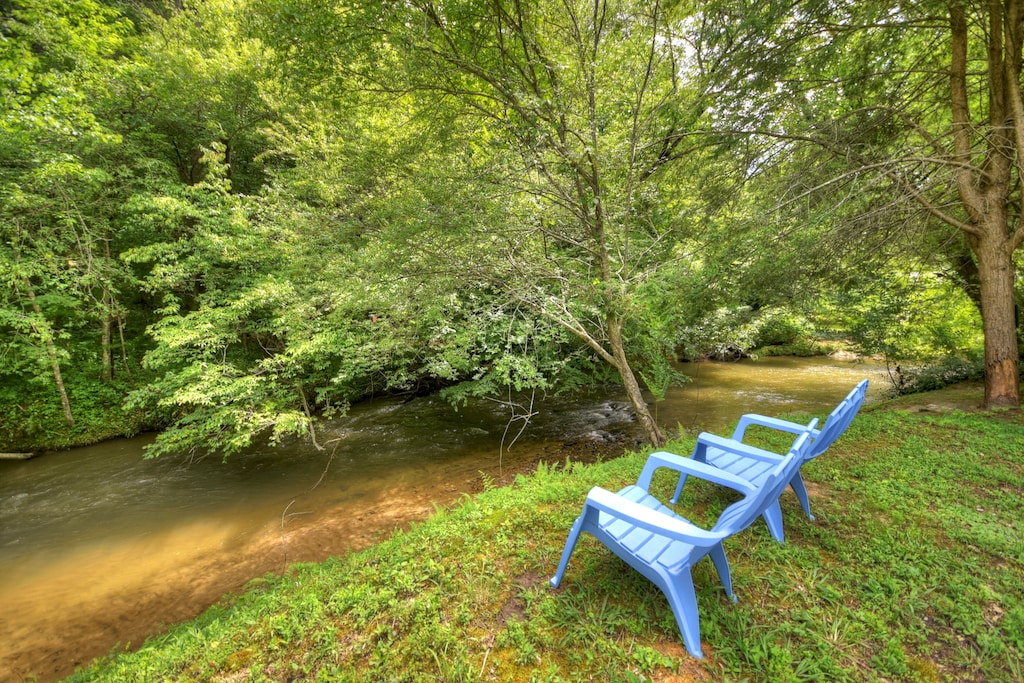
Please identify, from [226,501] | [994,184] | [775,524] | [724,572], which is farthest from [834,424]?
[226,501]

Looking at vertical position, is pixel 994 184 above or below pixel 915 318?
above

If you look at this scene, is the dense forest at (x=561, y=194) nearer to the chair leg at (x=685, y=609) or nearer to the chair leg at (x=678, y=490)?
the chair leg at (x=678, y=490)

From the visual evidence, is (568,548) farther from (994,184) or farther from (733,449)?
(994,184)

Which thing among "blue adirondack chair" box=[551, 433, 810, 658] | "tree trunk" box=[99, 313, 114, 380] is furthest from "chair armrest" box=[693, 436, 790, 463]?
"tree trunk" box=[99, 313, 114, 380]

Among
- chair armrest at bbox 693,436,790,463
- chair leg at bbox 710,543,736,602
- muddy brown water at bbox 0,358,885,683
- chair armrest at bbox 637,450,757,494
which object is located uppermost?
chair armrest at bbox 637,450,757,494

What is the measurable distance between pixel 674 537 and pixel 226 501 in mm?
6183

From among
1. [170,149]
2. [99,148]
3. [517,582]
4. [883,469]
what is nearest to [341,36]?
[517,582]

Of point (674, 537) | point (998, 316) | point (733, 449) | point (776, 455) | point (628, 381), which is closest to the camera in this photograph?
point (674, 537)

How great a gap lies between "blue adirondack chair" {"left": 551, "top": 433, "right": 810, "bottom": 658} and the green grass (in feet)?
0.68

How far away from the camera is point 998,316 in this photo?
14.8 feet

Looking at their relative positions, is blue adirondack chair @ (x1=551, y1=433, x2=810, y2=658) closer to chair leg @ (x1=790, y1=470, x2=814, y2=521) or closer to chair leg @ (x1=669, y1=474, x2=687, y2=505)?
chair leg @ (x1=790, y1=470, x2=814, y2=521)

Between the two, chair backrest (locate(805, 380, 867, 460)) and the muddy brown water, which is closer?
chair backrest (locate(805, 380, 867, 460))

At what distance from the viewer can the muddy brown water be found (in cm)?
331

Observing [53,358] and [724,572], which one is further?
[53,358]
